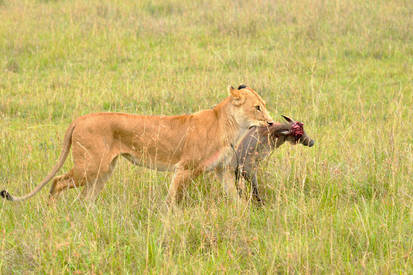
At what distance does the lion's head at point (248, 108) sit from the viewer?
5102 millimetres

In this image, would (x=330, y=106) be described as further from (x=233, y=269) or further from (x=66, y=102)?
(x=233, y=269)

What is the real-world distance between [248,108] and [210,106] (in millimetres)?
2334

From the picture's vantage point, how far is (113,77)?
872 cm

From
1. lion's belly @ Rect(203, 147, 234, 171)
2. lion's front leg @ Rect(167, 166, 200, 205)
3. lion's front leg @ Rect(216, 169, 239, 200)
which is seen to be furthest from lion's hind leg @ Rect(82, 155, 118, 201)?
lion's front leg @ Rect(216, 169, 239, 200)

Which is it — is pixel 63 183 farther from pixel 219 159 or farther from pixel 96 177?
pixel 219 159

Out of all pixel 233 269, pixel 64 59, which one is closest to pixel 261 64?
pixel 64 59

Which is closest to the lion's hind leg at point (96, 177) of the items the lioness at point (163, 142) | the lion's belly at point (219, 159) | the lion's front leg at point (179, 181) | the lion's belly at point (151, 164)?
the lioness at point (163, 142)

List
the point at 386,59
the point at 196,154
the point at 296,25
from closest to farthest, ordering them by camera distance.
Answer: the point at 196,154, the point at 386,59, the point at 296,25

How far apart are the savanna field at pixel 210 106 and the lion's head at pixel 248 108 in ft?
1.23

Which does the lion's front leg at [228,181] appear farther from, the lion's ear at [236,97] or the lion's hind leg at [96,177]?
the lion's hind leg at [96,177]

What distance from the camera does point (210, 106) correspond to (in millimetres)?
7449

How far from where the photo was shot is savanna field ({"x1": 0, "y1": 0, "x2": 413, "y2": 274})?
12.5 ft

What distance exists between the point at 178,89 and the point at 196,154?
2.99m

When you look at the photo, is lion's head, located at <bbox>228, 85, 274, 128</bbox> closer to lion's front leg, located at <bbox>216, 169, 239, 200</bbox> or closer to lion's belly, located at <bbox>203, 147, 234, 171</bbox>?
lion's belly, located at <bbox>203, 147, 234, 171</bbox>
